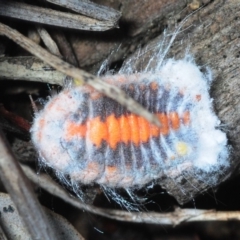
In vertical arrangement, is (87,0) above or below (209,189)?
above

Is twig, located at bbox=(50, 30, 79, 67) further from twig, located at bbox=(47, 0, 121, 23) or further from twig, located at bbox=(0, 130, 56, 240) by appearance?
twig, located at bbox=(0, 130, 56, 240)

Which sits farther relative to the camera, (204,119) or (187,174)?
(187,174)

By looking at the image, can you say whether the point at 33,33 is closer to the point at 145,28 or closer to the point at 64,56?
the point at 64,56

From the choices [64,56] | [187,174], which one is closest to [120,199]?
[187,174]

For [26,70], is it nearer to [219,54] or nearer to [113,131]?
[113,131]

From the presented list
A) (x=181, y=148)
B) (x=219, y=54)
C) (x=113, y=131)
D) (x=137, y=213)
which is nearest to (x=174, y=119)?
(x=181, y=148)

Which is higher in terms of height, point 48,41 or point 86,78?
point 48,41

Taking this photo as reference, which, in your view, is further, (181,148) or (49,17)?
(49,17)
